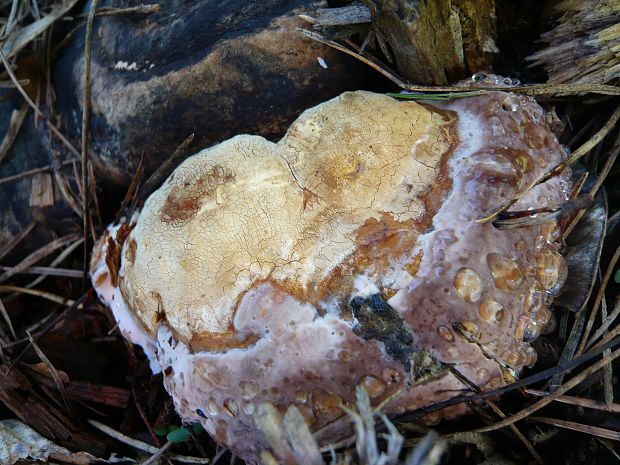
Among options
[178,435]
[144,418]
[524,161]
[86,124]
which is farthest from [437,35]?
[144,418]

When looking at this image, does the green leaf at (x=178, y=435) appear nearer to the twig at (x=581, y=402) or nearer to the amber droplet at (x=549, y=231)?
the twig at (x=581, y=402)

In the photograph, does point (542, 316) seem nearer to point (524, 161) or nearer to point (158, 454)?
point (524, 161)

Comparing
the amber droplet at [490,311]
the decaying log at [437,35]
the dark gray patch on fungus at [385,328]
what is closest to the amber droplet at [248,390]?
the dark gray patch on fungus at [385,328]

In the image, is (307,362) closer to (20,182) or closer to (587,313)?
(587,313)

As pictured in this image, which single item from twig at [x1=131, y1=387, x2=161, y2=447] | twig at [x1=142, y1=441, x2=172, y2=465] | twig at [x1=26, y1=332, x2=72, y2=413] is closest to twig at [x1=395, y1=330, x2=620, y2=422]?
twig at [x1=142, y1=441, x2=172, y2=465]

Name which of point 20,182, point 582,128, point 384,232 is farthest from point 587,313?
point 20,182

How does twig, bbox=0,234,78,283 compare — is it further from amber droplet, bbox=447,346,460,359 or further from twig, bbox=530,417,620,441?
twig, bbox=530,417,620,441
